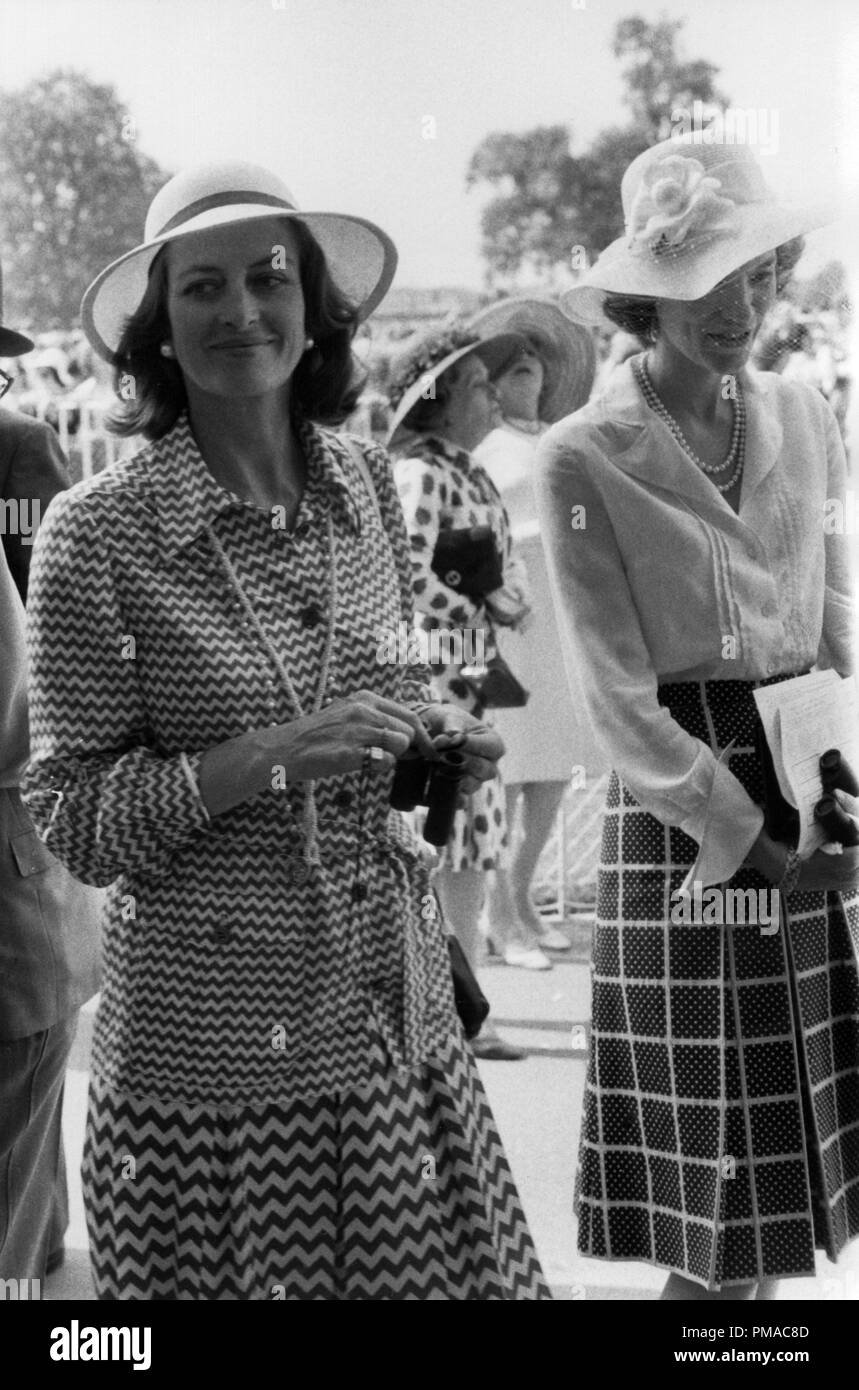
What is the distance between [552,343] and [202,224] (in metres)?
2.80

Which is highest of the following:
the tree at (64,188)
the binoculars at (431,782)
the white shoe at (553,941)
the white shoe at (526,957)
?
the tree at (64,188)

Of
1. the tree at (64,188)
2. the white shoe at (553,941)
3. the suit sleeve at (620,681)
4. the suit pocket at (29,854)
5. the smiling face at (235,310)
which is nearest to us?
the smiling face at (235,310)

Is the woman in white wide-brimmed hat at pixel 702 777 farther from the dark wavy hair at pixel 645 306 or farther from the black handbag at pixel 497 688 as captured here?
the black handbag at pixel 497 688

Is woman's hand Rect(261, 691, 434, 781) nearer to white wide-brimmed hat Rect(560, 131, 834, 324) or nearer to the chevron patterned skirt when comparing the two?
the chevron patterned skirt

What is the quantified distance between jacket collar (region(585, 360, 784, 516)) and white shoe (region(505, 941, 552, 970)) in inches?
111


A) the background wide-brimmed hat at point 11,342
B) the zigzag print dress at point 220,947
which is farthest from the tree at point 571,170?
the zigzag print dress at point 220,947

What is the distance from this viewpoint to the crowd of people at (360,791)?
1.54 metres

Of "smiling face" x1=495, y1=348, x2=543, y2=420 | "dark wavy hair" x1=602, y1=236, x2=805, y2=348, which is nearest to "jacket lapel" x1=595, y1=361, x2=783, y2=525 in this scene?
"dark wavy hair" x1=602, y1=236, x2=805, y2=348

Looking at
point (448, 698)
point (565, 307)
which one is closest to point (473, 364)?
point (448, 698)

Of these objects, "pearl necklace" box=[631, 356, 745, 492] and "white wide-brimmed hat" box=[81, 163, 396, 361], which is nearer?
"white wide-brimmed hat" box=[81, 163, 396, 361]

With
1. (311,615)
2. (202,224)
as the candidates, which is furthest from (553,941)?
(202,224)

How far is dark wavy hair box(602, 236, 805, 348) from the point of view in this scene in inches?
80.0

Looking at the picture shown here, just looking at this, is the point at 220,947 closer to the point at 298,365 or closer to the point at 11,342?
the point at 298,365

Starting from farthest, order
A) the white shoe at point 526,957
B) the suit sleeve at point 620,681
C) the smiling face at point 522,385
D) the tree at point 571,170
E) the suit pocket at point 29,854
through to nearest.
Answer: the white shoe at point 526,957
the smiling face at point 522,385
the tree at point 571,170
the suit pocket at point 29,854
the suit sleeve at point 620,681
